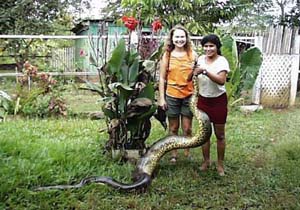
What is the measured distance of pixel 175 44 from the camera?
4270 millimetres

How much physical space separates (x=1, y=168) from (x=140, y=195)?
1174mm

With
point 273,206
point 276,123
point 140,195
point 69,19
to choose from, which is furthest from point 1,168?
point 69,19

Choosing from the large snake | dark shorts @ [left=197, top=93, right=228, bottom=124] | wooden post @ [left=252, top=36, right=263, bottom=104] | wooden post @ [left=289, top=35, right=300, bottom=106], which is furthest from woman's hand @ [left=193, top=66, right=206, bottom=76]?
wooden post @ [left=289, top=35, right=300, bottom=106]

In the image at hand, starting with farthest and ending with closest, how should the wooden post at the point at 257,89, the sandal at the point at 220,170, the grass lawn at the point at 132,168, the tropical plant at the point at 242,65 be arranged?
the wooden post at the point at 257,89
the tropical plant at the point at 242,65
the sandal at the point at 220,170
the grass lawn at the point at 132,168

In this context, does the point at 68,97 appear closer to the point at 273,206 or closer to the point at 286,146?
the point at 286,146

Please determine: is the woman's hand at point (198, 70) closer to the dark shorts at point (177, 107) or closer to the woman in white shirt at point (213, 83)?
the woman in white shirt at point (213, 83)

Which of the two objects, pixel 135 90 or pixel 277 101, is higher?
pixel 135 90

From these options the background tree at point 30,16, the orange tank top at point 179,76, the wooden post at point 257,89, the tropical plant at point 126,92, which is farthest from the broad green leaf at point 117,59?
the background tree at point 30,16

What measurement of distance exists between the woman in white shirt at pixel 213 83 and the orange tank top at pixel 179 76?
229 mm

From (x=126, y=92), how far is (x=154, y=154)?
64 cm

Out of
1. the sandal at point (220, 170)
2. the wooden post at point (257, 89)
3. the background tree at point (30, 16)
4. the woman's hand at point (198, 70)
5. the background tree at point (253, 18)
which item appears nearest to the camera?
the woman's hand at point (198, 70)

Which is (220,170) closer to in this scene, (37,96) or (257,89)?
(37,96)

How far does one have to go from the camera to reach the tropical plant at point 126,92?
4.21 metres

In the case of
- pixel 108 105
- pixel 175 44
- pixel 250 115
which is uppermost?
pixel 175 44
